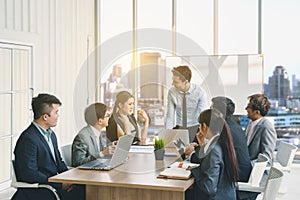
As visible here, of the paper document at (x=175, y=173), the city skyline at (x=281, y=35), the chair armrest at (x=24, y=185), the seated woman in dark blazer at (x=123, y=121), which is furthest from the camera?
the city skyline at (x=281, y=35)

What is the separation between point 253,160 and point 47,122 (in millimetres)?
1804

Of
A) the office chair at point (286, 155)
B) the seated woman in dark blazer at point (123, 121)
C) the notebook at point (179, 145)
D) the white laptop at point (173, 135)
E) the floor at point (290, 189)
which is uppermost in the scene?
the seated woman in dark blazer at point (123, 121)

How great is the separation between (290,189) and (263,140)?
1.81 m

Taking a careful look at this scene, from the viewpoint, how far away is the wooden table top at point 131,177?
97.9 inches

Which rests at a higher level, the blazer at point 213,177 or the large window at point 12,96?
the large window at point 12,96

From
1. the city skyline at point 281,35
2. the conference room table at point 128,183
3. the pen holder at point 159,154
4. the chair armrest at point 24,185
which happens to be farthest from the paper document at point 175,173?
the city skyline at point 281,35

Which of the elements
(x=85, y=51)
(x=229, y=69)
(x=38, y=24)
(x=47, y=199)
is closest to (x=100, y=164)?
(x=47, y=199)

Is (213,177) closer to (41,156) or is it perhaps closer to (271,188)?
(271,188)

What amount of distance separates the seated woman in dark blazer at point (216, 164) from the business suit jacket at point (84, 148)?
0.96 metres

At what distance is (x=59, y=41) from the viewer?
5.95m

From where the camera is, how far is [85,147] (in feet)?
10.6

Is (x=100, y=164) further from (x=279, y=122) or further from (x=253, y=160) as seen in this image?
(x=279, y=122)

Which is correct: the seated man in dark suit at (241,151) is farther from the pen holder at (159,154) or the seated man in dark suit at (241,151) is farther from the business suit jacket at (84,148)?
the business suit jacket at (84,148)

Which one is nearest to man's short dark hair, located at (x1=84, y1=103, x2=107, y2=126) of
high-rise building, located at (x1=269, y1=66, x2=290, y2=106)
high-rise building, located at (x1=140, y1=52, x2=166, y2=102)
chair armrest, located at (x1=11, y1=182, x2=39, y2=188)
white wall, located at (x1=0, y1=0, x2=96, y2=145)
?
high-rise building, located at (x1=140, y1=52, x2=166, y2=102)
